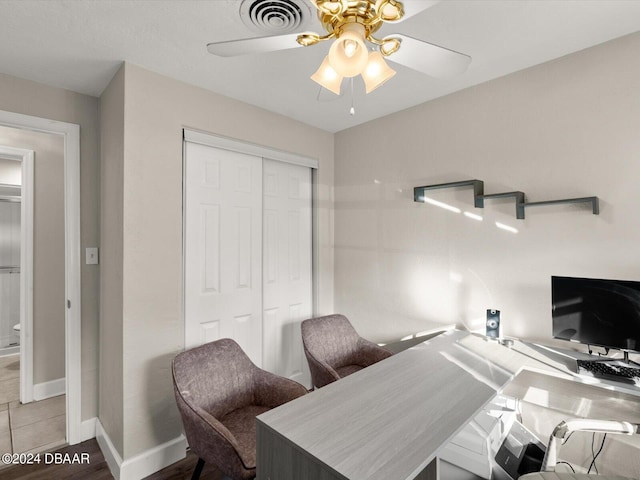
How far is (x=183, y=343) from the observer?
2191 millimetres

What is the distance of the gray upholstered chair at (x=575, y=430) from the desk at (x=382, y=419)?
234 mm

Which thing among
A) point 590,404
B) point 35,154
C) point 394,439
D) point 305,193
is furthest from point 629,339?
point 35,154

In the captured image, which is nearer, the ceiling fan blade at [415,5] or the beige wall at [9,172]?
the ceiling fan blade at [415,5]

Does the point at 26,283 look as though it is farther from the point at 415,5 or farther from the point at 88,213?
the point at 415,5

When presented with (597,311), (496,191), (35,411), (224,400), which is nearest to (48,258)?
(35,411)

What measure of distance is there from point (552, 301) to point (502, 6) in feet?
4.93

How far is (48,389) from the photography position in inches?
116

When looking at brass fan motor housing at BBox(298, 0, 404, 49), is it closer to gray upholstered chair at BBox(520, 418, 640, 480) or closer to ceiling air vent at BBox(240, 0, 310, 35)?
ceiling air vent at BBox(240, 0, 310, 35)

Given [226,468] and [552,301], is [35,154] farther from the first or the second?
[552,301]

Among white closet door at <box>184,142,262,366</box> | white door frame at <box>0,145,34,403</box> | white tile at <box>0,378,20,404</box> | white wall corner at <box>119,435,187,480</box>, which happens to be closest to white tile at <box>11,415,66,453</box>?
white door frame at <box>0,145,34,403</box>

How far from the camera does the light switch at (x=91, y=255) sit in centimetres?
234

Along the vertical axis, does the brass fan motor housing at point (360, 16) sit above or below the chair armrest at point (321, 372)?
above

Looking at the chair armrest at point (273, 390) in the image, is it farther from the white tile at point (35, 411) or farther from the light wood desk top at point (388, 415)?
the white tile at point (35, 411)

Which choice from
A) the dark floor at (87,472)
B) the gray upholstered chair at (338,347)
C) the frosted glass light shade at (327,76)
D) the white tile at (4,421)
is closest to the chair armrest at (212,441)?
the dark floor at (87,472)
